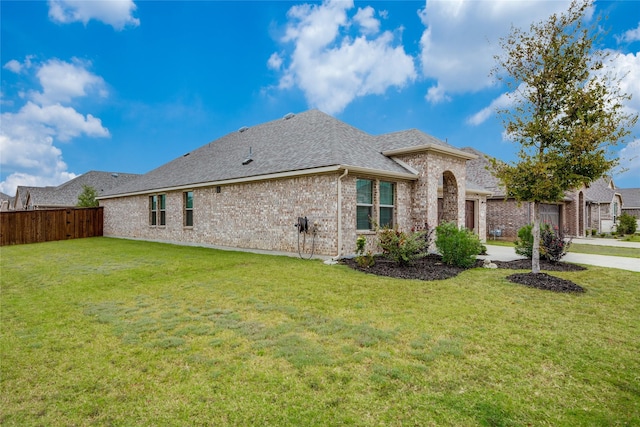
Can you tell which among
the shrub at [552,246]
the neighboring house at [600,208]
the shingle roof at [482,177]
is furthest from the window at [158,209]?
the neighboring house at [600,208]

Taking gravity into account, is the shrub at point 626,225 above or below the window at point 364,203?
below

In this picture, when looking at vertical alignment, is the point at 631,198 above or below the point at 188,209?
above

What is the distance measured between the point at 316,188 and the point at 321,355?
760 centimetres

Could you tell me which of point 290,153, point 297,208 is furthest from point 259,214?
point 290,153

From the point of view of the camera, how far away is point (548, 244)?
31.7 feet

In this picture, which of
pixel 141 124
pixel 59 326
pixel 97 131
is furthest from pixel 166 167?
pixel 59 326

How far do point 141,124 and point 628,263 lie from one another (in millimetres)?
24841

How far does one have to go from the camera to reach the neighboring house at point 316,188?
1055cm

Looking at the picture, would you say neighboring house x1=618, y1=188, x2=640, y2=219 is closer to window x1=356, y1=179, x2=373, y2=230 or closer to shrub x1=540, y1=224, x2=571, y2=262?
shrub x1=540, y1=224, x2=571, y2=262

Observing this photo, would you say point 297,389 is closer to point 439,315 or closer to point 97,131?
point 439,315

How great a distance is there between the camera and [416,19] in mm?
13969

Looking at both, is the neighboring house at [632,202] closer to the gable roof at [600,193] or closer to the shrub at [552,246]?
the gable roof at [600,193]

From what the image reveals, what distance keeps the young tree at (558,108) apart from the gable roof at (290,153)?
3.86 meters

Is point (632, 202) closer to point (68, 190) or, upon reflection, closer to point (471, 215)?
point (471, 215)
